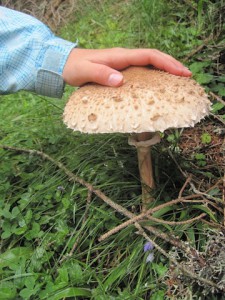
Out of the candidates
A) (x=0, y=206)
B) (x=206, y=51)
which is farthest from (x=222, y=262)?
(x=206, y=51)

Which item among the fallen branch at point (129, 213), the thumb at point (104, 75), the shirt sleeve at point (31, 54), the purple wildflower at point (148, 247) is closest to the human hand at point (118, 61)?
the thumb at point (104, 75)

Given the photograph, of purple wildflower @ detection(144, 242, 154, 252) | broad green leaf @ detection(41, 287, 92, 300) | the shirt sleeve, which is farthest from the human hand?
broad green leaf @ detection(41, 287, 92, 300)

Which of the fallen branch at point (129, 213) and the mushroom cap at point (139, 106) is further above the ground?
the mushroom cap at point (139, 106)

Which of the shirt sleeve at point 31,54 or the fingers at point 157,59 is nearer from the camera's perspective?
the fingers at point 157,59

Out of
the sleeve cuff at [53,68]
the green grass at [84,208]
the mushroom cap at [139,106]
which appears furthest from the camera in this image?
the sleeve cuff at [53,68]

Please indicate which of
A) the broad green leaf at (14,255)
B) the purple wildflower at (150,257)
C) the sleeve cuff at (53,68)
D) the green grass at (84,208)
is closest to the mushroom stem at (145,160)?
the green grass at (84,208)

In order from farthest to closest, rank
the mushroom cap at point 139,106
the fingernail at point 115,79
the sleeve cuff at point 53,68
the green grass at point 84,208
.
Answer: the sleeve cuff at point 53,68 < the green grass at point 84,208 < the fingernail at point 115,79 < the mushroom cap at point 139,106

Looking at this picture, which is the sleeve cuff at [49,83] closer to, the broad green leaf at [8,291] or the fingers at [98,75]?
the fingers at [98,75]

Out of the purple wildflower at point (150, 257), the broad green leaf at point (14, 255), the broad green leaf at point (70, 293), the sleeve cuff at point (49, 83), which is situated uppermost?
the sleeve cuff at point (49, 83)
